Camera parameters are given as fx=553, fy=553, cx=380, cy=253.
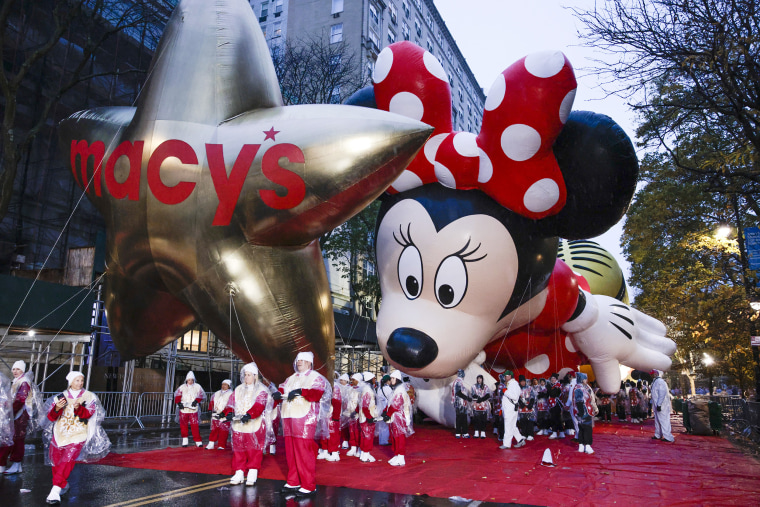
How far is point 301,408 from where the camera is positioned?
234 inches

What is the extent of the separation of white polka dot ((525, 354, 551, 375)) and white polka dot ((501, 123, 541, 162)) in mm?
4944

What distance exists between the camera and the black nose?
23.3ft

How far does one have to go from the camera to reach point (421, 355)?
23.3ft

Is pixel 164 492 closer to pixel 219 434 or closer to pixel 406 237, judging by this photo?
pixel 219 434

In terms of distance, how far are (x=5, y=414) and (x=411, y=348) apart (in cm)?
494

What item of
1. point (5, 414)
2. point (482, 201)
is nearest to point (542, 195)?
point (482, 201)

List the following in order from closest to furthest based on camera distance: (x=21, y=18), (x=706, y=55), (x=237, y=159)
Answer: (x=237, y=159) < (x=706, y=55) < (x=21, y=18)

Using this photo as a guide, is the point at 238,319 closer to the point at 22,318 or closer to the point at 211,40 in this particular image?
the point at 211,40

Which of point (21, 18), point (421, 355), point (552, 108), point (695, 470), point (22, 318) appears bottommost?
point (695, 470)

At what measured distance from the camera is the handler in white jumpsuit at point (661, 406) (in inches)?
424

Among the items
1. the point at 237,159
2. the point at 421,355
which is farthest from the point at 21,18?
the point at 421,355

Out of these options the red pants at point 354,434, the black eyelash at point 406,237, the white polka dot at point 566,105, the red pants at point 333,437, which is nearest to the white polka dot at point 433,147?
the black eyelash at point 406,237

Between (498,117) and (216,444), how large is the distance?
720cm

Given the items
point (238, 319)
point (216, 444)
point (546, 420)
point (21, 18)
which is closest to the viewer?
point (238, 319)
